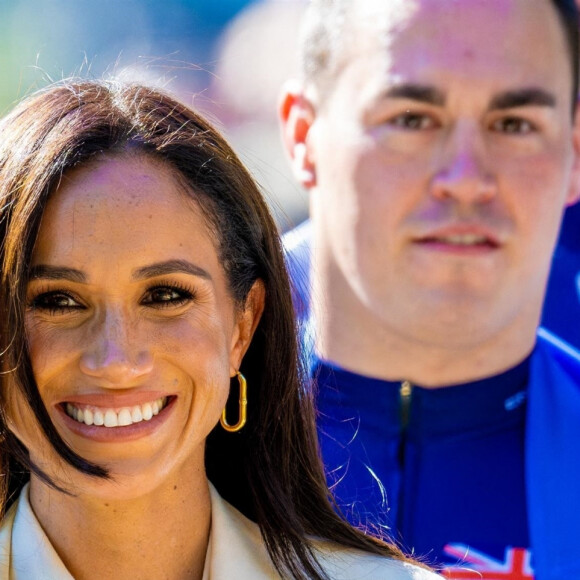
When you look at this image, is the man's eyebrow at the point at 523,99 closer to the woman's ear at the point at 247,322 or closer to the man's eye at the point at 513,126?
the man's eye at the point at 513,126

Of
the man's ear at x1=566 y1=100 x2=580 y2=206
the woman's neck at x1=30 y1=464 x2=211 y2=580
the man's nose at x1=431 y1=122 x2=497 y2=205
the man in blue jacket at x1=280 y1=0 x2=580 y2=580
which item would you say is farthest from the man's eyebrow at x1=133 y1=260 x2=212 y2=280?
the man's ear at x1=566 y1=100 x2=580 y2=206

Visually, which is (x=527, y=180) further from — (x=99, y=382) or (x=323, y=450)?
(x=99, y=382)

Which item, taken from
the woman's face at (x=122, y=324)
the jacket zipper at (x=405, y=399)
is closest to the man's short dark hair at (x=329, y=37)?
the jacket zipper at (x=405, y=399)

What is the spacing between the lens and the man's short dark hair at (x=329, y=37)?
313cm

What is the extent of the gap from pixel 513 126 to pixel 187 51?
3.46 ft

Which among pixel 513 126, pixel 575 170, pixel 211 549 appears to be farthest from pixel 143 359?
pixel 575 170

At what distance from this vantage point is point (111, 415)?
2.04 metres

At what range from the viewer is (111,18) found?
349 centimetres

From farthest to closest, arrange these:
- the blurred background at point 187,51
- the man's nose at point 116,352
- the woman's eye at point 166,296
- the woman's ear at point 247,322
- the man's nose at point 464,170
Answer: the blurred background at point 187,51
the man's nose at point 464,170
the woman's ear at point 247,322
the woman's eye at point 166,296
the man's nose at point 116,352

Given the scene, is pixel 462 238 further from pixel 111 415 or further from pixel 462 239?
pixel 111 415

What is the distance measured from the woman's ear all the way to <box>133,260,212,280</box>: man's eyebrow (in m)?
0.20

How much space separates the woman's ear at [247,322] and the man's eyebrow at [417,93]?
0.89m

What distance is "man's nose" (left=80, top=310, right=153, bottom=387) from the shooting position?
198cm

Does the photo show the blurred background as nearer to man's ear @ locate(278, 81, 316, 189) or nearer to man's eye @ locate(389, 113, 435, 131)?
man's ear @ locate(278, 81, 316, 189)
